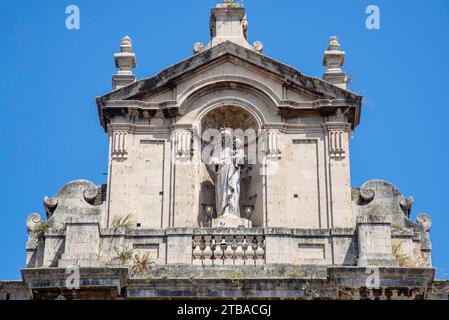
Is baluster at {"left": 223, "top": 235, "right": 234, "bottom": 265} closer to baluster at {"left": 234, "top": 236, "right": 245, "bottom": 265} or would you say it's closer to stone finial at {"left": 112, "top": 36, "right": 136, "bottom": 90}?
baluster at {"left": 234, "top": 236, "right": 245, "bottom": 265}

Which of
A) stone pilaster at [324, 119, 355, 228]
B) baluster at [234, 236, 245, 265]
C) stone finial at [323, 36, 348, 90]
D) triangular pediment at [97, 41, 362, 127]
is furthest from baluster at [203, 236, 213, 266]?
stone finial at [323, 36, 348, 90]

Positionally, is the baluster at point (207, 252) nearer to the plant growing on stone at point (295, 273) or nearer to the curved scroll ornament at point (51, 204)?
the plant growing on stone at point (295, 273)

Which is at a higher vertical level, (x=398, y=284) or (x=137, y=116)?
(x=137, y=116)

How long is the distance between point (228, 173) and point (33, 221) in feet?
13.1

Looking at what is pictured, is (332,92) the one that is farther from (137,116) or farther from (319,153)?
(137,116)

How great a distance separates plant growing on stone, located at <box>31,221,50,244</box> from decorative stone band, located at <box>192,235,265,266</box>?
2943 millimetres

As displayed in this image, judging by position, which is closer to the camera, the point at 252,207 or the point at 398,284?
the point at 398,284

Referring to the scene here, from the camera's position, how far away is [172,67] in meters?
29.4

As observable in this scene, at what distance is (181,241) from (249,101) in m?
3.82

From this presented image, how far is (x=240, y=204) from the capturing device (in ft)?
95.7

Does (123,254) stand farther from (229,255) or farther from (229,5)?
(229,5)

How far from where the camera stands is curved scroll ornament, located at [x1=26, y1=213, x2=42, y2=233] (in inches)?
1102
